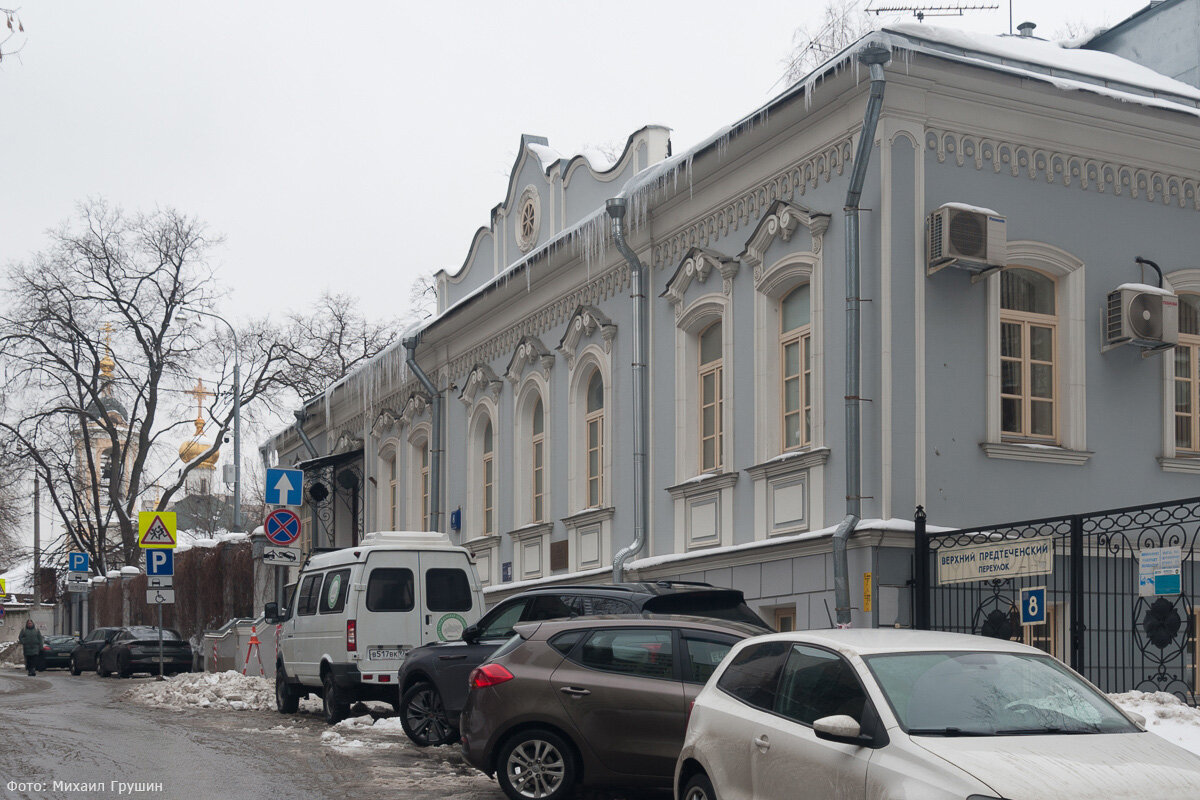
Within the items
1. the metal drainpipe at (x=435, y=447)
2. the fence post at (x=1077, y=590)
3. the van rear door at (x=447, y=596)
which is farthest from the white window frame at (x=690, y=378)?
the metal drainpipe at (x=435, y=447)

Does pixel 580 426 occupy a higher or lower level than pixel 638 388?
lower

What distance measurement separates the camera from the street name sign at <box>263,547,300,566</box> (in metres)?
22.0

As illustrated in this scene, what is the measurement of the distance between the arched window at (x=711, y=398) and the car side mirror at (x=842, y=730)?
37.0 ft

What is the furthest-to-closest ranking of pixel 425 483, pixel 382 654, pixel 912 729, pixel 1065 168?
pixel 425 483
pixel 382 654
pixel 1065 168
pixel 912 729

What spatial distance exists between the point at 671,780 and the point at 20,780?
5244mm

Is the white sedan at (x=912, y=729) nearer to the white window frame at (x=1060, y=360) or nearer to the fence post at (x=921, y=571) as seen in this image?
the fence post at (x=921, y=571)

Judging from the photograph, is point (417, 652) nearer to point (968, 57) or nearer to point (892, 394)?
point (892, 394)

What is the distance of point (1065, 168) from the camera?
53.5ft

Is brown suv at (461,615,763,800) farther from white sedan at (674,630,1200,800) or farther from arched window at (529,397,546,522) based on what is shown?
arched window at (529,397,546,522)

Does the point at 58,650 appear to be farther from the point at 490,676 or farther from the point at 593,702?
the point at 593,702

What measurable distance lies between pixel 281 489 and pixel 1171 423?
1378 centimetres

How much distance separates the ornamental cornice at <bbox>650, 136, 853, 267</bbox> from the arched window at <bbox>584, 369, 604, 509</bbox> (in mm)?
2858

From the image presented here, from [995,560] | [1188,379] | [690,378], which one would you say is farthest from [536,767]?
[1188,379]


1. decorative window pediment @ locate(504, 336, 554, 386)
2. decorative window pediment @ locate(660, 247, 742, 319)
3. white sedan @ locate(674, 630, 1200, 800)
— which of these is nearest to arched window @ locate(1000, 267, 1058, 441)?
decorative window pediment @ locate(660, 247, 742, 319)
